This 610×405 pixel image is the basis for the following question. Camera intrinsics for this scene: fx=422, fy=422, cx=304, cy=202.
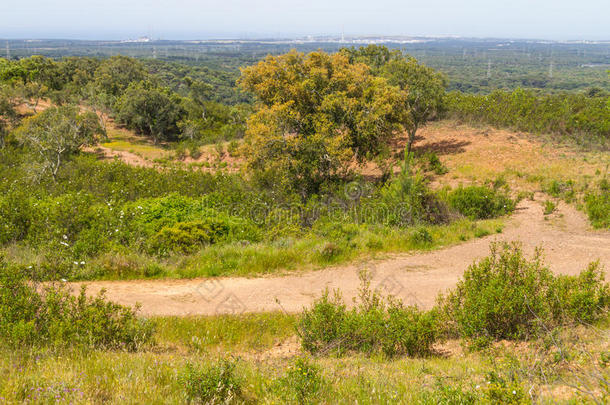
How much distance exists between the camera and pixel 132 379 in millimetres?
3654

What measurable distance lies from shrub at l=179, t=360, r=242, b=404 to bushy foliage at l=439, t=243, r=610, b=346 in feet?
10.2

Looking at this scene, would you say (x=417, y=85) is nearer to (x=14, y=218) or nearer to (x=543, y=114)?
(x=543, y=114)

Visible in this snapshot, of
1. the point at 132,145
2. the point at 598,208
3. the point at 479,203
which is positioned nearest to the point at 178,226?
the point at 479,203

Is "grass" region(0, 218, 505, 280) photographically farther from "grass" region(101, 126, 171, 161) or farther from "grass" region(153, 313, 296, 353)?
"grass" region(101, 126, 171, 161)

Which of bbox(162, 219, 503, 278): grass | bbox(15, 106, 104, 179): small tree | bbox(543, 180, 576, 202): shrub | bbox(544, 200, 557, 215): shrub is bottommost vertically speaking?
bbox(162, 219, 503, 278): grass

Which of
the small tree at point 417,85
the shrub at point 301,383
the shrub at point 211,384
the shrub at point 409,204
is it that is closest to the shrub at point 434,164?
the small tree at point 417,85

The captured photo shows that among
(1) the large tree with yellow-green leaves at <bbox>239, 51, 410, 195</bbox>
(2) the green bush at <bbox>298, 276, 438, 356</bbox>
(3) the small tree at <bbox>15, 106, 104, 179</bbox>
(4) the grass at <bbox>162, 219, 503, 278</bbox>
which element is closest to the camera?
(2) the green bush at <bbox>298, 276, 438, 356</bbox>

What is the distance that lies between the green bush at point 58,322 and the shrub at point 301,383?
2235 mm

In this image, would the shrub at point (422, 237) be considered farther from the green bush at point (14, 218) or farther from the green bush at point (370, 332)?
the green bush at point (14, 218)

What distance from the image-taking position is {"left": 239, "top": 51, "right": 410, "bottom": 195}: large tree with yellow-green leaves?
45.7 ft

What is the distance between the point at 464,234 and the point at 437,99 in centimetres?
1071

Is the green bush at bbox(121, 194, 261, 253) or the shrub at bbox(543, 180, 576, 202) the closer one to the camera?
the green bush at bbox(121, 194, 261, 253)

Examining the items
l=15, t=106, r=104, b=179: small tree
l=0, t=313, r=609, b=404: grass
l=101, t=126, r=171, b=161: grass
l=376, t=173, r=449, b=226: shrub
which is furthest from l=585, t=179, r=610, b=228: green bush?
l=101, t=126, r=171, b=161: grass

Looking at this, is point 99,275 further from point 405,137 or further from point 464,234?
point 405,137
